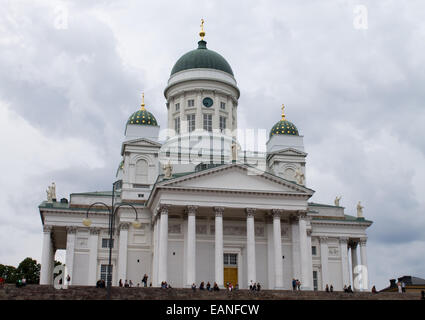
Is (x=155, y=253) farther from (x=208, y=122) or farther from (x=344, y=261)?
(x=344, y=261)

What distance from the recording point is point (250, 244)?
4597 cm

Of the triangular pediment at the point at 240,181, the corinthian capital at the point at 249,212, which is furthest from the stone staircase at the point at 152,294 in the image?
the triangular pediment at the point at 240,181

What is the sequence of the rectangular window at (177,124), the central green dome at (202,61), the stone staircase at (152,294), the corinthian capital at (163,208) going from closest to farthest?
the stone staircase at (152,294)
the corinthian capital at (163,208)
the rectangular window at (177,124)
the central green dome at (202,61)

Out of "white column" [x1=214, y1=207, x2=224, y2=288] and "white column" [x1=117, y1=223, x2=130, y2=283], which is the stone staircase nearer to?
"white column" [x1=214, y1=207, x2=224, y2=288]

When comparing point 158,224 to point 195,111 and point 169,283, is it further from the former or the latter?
point 195,111

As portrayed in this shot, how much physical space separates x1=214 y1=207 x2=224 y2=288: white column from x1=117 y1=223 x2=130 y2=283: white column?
30.4 feet

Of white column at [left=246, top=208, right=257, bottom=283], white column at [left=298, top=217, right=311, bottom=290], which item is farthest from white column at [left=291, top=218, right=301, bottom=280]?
white column at [left=246, top=208, right=257, bottom=283]

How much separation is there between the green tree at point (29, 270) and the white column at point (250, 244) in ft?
149

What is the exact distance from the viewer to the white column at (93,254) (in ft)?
168

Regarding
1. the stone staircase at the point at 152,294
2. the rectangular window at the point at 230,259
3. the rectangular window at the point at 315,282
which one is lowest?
the stone staircase at the point at 152,294

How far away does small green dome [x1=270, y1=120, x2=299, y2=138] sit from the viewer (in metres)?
60.8

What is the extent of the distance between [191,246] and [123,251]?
26.8ft

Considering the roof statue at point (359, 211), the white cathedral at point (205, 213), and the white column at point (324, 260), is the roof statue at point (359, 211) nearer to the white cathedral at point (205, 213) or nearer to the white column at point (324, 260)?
the white cathedral at point (205, 213)
